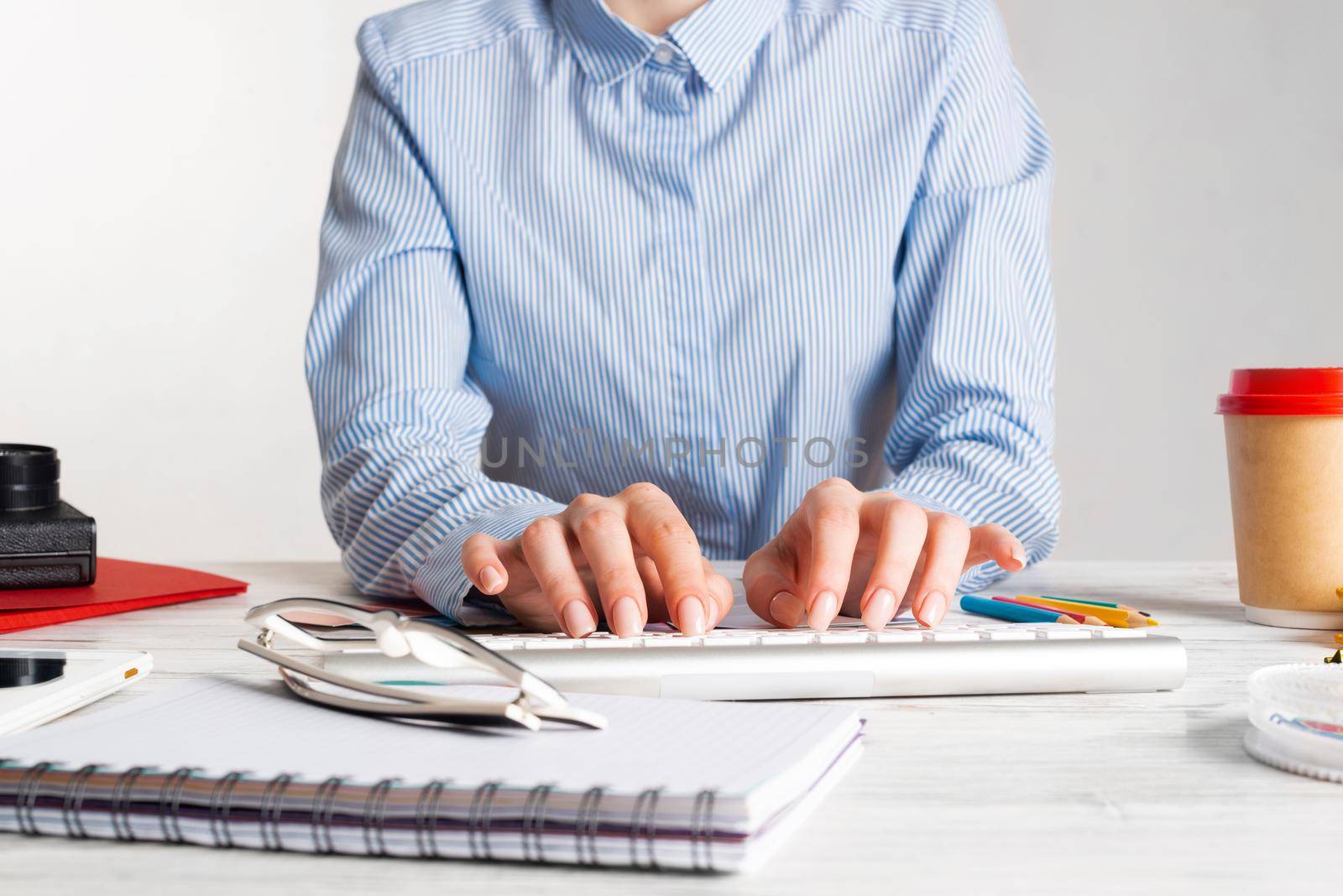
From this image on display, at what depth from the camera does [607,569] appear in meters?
0.62

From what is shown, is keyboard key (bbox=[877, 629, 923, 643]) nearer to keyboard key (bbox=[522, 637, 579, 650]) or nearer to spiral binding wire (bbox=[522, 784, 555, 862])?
keyboard key (bbox=[522, 637, 579, 650])

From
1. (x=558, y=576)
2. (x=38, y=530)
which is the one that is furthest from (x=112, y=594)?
(x=558, y=576)

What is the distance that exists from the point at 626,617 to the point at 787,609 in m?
0.11

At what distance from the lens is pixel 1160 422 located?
2949mm

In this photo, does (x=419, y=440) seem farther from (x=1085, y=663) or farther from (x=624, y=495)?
(x=1085, y=663)

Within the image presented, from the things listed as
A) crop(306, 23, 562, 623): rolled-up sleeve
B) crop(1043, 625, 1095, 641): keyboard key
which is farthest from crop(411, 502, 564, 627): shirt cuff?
crop(1043, 625, 1095, 641): keyboard key

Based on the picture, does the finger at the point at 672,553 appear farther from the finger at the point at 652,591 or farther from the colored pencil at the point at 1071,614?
the colored pencil at the point at 1071,614

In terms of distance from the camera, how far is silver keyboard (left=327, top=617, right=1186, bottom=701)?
51cm

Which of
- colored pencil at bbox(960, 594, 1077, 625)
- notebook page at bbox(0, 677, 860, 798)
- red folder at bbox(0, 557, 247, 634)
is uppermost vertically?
red folder at bbox(0, 557, 247, 634)

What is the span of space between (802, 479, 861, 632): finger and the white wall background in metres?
2.43

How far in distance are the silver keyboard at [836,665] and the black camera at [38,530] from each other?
0.36 m

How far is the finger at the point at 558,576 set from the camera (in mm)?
591

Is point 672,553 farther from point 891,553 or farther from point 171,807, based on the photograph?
point 171,807

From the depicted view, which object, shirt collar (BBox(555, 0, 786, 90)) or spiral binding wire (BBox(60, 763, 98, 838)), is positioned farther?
shirt collar (BBox(555, 0, 786, 90))
